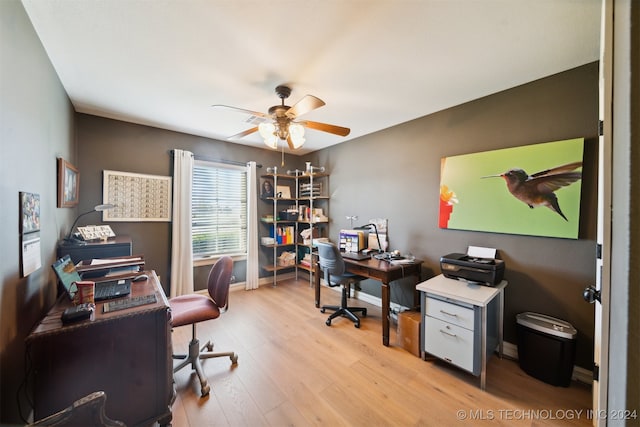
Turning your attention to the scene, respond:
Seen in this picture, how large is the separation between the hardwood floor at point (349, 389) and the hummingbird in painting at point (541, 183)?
1.39m

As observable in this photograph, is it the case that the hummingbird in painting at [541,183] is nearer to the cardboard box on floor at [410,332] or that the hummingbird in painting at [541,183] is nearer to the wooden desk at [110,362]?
the cardboard box on floor at [410,332]

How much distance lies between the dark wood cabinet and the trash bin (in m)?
3.68

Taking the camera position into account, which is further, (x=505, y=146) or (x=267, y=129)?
(x=505, y=146)

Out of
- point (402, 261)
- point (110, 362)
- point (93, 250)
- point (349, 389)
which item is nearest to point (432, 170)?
point (402, 261)

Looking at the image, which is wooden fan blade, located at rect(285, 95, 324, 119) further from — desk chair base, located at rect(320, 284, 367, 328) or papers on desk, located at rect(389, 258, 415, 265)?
desk chair base, located at rect(320, 284, 367, 328)

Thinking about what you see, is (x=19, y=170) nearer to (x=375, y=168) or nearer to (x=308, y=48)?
(x=308, y=48)

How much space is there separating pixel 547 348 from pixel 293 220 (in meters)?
3.36

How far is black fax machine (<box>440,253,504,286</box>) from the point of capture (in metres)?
1.90

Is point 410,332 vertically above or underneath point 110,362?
underneath

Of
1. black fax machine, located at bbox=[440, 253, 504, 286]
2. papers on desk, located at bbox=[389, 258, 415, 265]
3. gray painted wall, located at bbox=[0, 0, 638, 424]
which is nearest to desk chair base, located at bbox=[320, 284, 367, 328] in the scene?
papers on desk, located at bbox=[389, 258, 415, 265]

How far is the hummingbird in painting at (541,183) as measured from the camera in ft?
5.92

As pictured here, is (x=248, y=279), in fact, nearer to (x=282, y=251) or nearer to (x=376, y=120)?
(x=282, y=251)

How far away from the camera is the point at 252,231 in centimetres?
388

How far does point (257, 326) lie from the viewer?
2.61 metres
